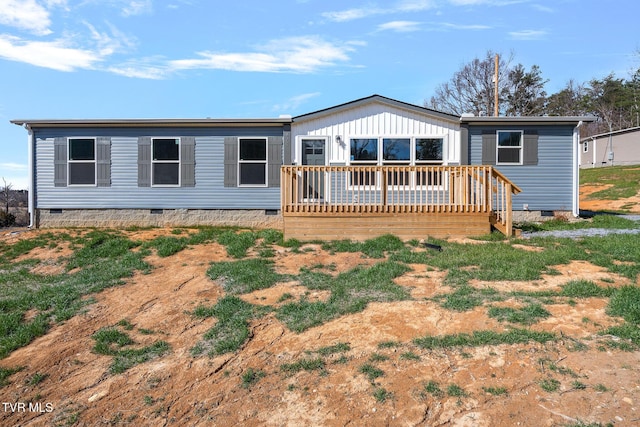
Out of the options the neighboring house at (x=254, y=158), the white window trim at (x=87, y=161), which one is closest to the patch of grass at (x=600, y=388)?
the neighboring house at (x=254, y=158)

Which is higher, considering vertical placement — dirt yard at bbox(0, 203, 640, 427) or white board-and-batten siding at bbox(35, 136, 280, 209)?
white board-and-batten siding at bbox(35, 136, 280, 209)

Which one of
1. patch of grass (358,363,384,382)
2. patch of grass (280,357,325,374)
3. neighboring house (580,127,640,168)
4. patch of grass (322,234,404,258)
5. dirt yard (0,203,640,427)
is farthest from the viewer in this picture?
neighboring house (580,127,640,168)

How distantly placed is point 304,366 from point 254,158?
29.4 feet

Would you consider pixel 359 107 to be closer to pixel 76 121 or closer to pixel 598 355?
pixel 76 121

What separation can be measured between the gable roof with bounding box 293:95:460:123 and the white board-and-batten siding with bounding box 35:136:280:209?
7.22ft

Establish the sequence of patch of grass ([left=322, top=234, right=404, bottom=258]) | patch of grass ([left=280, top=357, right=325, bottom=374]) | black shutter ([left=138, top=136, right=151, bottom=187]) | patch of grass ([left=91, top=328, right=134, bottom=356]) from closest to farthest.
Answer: patch of grass ([left=280, top=357, right=325, bottom=374]) < patch of grass ([left=91, top=328, right=134, bottom=356]) < patch of grass ([left=322, top=234, right=404, bottom=258]) < black shutter ([left=138, top=136, right=151, bottom=187])

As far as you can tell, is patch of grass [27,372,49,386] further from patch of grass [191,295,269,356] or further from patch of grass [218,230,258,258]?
patch of grass [218,230,258,258]

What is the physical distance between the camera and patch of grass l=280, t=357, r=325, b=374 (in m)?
4.11

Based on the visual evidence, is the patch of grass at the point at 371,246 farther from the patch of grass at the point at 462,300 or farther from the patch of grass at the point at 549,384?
the patch of grass at the point at 549,384

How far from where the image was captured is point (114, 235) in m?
10.6

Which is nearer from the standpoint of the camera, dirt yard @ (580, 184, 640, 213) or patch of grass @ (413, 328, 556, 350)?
patch of grass @ (413, 328, 556, 350)

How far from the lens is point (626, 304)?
492 cm

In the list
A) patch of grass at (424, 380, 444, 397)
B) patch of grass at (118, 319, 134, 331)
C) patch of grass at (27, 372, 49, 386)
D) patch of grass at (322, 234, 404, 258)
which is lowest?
patch of grass at (27, 372, 49, 386)

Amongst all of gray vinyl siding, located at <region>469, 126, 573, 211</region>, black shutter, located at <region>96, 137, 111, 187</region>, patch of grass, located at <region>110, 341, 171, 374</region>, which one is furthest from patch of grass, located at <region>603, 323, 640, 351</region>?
black shutter, located at <region>96, 137, 111, 187</region>
